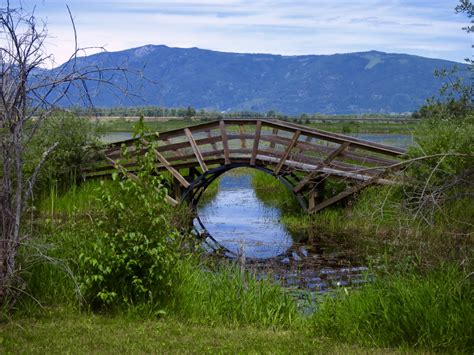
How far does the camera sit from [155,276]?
9.82 meters

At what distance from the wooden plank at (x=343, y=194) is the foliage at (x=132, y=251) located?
29.1ft

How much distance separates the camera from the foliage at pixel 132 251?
9.66 metres

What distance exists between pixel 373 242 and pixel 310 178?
115 inches

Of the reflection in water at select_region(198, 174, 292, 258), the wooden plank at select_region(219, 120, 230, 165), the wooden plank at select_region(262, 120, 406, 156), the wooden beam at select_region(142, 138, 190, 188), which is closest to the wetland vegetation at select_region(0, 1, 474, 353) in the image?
the reflection in water at select_region(198, 174, 292, 258)

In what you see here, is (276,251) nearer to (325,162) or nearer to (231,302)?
(325,162)

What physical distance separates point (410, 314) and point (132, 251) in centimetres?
325

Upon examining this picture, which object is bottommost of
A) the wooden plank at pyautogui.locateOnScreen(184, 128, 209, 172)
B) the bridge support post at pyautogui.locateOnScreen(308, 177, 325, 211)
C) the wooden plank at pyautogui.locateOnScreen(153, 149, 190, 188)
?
the bridge support post at pyautogui.locateOnScreen(308, 177, 325, 211)

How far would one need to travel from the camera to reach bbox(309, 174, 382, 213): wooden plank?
18.2 m

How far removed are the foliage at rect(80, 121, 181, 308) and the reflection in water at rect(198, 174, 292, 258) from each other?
3772 mm

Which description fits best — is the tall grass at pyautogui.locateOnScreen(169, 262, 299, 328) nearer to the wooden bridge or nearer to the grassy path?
the grassy path

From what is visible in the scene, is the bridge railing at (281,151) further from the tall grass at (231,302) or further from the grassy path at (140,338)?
the grassy path at (140,338)

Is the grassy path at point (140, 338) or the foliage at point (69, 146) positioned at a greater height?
the foliage at point (69, 146)

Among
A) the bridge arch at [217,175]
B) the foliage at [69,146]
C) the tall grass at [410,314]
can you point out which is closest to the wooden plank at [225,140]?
the bridge arch at [217,175]

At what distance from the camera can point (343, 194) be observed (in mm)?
19250
